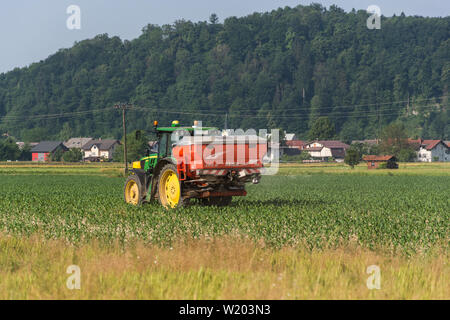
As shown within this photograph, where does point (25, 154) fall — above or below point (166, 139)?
below

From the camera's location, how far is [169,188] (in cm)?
1773

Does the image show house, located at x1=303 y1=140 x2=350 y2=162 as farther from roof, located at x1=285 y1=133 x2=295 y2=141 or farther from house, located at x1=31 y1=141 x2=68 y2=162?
house, located at x1=31 y1=141 x2=68 y2=162

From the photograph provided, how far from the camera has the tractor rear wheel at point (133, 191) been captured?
1866cm

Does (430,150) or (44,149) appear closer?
(430,150)

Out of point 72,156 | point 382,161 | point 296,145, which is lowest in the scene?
point 382,161

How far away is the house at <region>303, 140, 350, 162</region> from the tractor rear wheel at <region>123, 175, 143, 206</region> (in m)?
134

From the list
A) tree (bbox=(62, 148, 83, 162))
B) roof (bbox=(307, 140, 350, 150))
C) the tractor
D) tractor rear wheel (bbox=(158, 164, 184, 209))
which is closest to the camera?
the tractor

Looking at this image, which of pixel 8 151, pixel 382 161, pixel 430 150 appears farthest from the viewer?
pixel 430 150

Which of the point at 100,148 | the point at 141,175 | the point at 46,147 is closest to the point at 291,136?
the point at 100,148

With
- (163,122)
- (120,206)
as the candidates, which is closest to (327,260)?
(120,206)

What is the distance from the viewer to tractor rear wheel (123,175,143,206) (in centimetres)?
1866

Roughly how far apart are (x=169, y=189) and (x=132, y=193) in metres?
2.52

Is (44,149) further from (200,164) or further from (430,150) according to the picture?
(200,164)

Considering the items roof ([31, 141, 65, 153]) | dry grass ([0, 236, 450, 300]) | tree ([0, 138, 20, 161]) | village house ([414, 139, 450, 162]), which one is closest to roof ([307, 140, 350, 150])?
village house ([414, 139, 450, 162])
